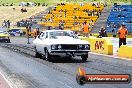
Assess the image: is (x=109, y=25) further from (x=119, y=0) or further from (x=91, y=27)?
(x=119, y=0)

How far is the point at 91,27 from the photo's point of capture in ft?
206

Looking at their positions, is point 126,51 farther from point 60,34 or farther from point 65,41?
point 65,41

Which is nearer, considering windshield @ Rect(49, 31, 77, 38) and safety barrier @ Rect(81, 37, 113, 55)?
windshield @ Rect(49, 31, 77, 38)

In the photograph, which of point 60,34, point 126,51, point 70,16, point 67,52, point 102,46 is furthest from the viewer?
point 70,16

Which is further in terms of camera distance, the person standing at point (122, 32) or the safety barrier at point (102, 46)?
the safety barrier at point (102, 46)

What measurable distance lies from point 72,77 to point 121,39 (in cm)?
1399

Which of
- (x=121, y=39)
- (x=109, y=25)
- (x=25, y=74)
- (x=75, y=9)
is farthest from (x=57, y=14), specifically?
(x=25, y=74)

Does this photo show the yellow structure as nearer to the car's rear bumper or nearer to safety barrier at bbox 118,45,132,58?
safety barrier at bbox 118,45,132,58

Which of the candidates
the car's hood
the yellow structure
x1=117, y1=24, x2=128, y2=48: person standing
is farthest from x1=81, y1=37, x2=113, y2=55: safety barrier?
the yellow structure

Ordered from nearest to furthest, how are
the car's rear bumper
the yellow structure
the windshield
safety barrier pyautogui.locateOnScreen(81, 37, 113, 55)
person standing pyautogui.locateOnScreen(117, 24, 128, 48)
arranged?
the car's rear bumper < the windshield < person standing pyautogui.locateOnScreen(117, 24, 128, 48) < safety barrier pyautogui.locateOnScreen(81, 37, 113, 55) < the yellow structure

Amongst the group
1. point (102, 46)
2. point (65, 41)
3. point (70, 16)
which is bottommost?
point (70, 16)

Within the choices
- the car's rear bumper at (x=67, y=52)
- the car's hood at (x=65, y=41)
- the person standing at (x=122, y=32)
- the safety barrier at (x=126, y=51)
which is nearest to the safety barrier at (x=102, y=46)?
the person standing at (x=122, y=32)

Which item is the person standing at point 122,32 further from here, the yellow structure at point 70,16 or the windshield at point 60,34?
the yellow structure at point 70,16

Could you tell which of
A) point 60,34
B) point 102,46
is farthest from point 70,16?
point 60,34
